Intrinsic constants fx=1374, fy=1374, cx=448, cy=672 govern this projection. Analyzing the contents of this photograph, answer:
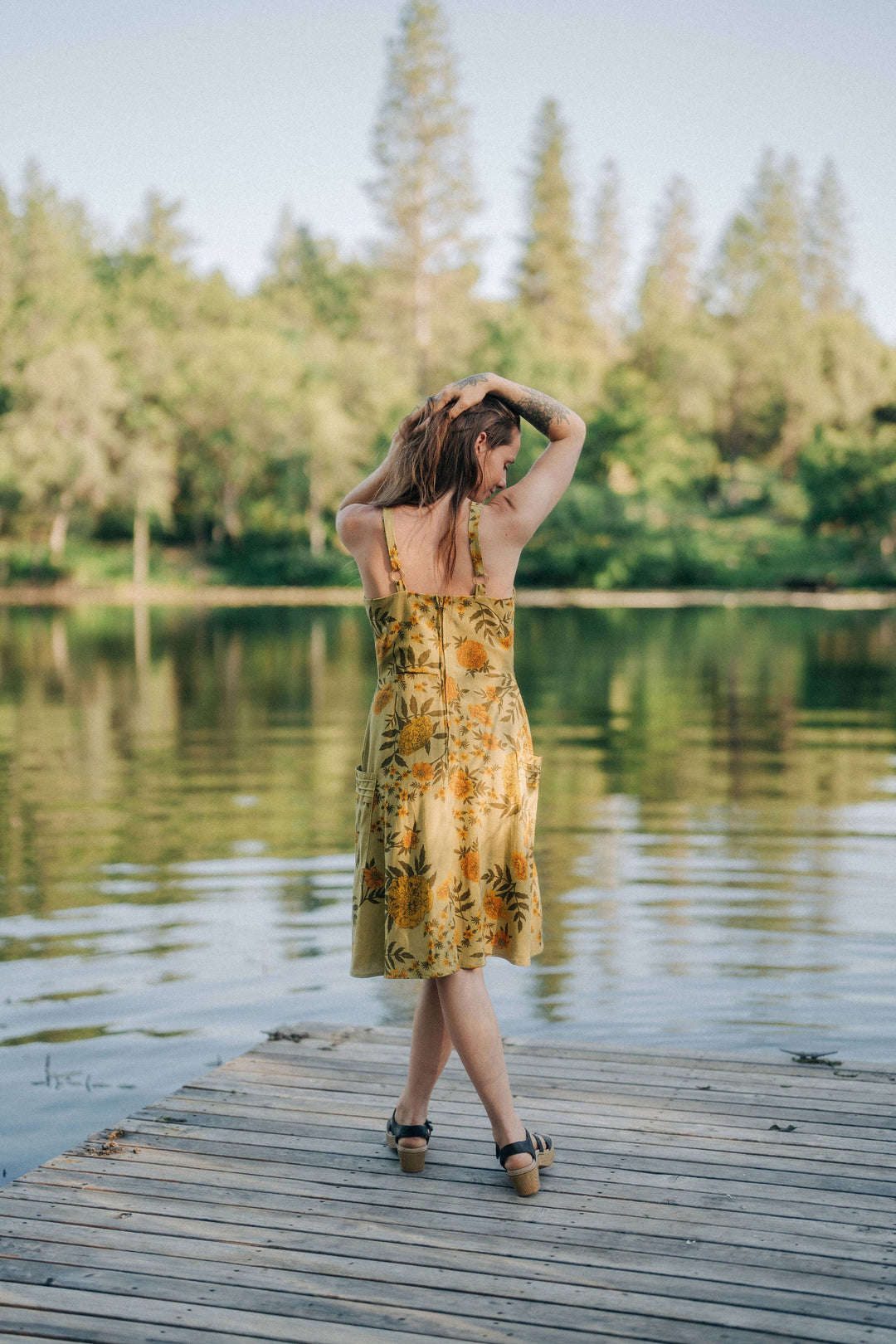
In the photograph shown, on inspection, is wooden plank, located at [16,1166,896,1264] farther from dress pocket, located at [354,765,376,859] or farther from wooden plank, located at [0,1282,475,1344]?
dress pocket, located at [354,765,376,859]

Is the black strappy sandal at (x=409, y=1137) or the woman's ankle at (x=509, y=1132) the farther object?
the black strappy sandal at (x=409, y=1137)

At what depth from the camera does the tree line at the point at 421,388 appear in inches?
2216

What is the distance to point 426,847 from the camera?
3.14 m

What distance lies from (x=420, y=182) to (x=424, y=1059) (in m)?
65.3

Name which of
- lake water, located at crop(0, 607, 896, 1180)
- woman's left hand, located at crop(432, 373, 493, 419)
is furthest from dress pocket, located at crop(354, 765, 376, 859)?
lake water, located at crop(0, 607, 896, 1180)

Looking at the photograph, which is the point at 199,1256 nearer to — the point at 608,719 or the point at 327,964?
the point at 327,964

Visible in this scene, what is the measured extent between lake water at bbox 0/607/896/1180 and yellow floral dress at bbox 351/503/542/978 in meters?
1.82

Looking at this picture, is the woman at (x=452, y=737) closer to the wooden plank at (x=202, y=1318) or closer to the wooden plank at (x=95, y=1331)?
the wooden plank at (x=202, y=1318)

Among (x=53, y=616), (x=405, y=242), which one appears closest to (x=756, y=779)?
(x=53, y=616)

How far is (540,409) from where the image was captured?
10.9 ft

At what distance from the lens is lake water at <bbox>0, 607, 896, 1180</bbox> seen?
5.53m

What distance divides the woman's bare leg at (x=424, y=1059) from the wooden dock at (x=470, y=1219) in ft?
0.43

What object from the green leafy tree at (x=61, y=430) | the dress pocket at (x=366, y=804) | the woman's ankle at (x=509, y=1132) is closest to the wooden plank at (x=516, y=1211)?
the woman's ankle at (x=509, y=1132)

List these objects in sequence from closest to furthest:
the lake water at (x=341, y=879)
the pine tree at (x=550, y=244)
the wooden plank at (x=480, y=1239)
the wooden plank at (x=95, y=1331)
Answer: the wooden plank at (x=95, y=1331)
the wooden plank at (x=480, y=1239)
the lake water at (x=341, y=879)
the pine tree at (x=550, y=244)
